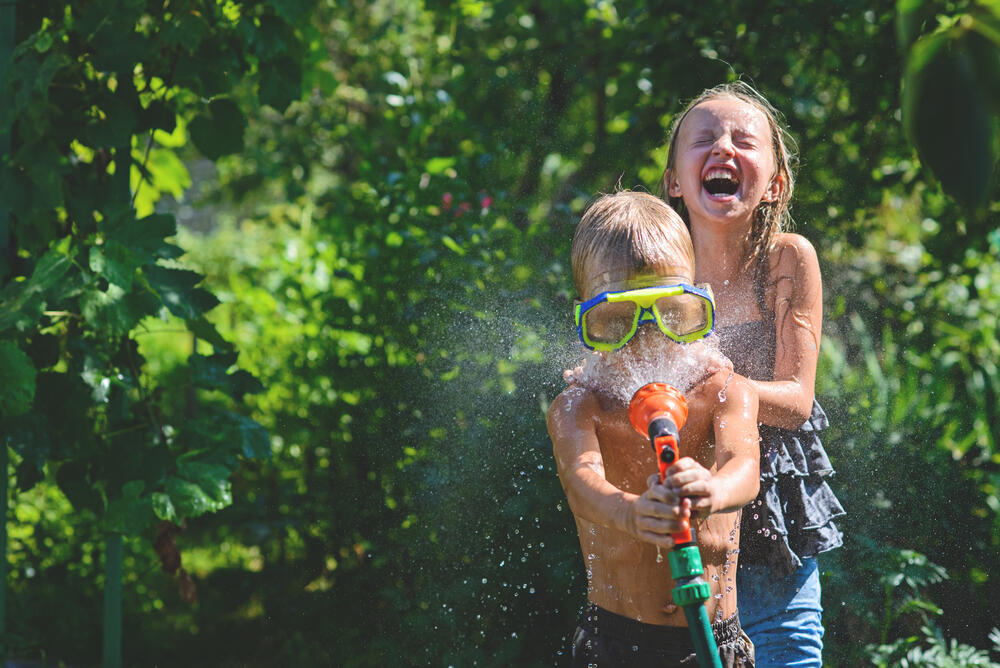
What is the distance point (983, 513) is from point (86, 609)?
313 cm

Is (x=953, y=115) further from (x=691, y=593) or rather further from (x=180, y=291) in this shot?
(x=180, y=291)

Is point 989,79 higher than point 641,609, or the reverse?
point 641,609

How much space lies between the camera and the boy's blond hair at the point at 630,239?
157 centimetres

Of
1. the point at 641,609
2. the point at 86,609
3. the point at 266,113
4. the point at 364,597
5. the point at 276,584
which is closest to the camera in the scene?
the point at 641,609

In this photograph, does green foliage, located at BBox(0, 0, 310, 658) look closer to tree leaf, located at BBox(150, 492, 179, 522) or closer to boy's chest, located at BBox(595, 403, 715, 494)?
tree leaf, located at BBox(150, 492, 179, 522)

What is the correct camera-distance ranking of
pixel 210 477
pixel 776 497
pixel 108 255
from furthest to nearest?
pixel 210 477
pixel 108 255
pixel 776 497

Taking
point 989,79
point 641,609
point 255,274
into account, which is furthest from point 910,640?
point 255,274

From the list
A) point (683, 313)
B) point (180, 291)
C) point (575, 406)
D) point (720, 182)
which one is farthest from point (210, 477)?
point (720, 182)

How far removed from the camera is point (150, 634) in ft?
10.9

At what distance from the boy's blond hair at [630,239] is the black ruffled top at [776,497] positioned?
0.35m

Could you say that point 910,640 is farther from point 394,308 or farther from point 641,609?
point 394,308

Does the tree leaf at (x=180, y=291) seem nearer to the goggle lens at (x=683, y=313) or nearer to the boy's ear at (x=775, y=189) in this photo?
the goggle lens at (x=683, y=313)

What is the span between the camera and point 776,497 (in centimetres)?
192

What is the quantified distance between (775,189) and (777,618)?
3.00 feet
